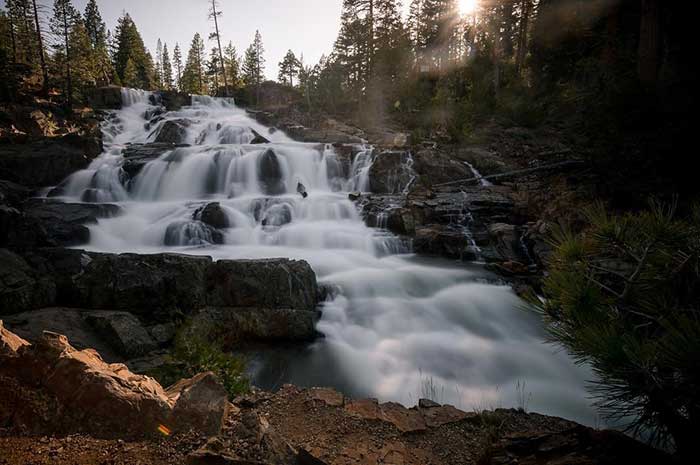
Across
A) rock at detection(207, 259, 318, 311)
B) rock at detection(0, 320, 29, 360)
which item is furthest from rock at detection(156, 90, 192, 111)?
rock at detection(0, 320, 29, 360)

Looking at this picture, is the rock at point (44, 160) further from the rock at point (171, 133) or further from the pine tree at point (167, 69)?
the pine tree at point (167, 69)

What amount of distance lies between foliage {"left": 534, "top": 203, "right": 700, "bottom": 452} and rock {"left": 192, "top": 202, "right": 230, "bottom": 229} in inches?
480

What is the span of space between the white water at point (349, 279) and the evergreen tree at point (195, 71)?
41911 millimetres

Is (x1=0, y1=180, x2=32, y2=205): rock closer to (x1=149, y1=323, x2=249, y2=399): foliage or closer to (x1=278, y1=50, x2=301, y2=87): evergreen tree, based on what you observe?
(x1=149, y1=323, x2=249, y2=399): foliage

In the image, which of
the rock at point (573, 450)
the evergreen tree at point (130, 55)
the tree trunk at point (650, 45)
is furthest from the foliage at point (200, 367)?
the evergreen tree at point (130, 55)

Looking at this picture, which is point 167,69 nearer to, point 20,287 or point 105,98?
point 105,98

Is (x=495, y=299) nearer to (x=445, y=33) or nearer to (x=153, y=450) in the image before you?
(x=153, y=450)

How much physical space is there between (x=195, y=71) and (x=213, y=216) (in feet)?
195

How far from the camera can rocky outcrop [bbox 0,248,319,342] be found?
6.65 meters

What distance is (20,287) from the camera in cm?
633

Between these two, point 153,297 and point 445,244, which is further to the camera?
point 445,244

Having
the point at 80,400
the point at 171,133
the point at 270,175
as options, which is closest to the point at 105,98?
the point at 171,133

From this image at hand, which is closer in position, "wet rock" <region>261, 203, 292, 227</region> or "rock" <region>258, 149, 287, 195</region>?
"wet rock" <region>261, 203, 292, 227</region>

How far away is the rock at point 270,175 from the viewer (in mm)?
18234
